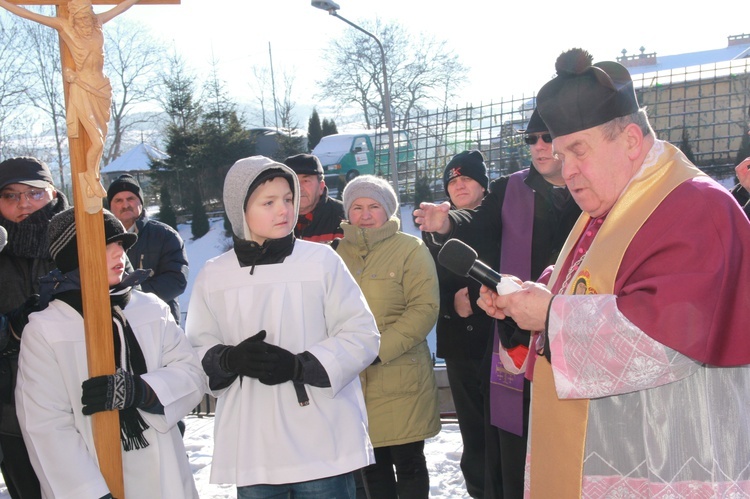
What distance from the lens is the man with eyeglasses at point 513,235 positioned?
339cm

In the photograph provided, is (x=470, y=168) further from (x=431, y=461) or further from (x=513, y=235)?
(x=431, y=461)

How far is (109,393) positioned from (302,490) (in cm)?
83

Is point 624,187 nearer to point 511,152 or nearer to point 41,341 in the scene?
point 41,341

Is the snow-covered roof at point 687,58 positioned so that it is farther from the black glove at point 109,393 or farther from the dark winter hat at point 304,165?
the black glove at point 109,393

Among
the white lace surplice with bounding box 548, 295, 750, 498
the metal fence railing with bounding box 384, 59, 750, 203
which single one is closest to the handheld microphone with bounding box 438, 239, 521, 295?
the white lace surplice with bounding box 548, 295, 750, 498

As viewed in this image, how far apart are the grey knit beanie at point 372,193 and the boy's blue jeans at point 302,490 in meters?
1.83

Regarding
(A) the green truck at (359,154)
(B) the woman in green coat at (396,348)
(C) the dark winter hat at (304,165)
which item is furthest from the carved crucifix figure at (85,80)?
(A) the green truck at (359,154)

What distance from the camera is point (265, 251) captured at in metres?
2.95

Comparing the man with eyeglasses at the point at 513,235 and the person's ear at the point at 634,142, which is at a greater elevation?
the person's ear at the point at 634,142

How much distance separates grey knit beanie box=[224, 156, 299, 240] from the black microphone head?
1.02 meters

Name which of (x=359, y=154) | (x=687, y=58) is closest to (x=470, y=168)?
(x=359, y=154)

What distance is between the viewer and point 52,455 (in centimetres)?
255

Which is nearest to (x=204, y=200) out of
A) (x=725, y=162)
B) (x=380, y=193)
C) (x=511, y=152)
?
(x=511, y=152)

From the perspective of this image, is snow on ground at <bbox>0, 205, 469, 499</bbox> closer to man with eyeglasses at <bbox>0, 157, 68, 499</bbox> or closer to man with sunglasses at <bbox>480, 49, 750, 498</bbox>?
man with eyeglasses at <bbox>0, 157, 68, 499</bbox>
